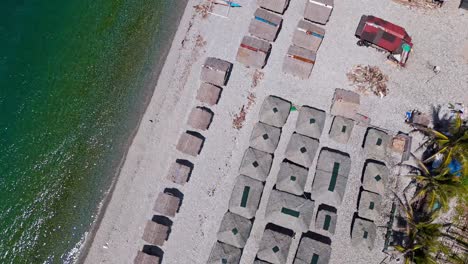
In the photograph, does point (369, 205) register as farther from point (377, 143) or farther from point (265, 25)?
point (265, 25)

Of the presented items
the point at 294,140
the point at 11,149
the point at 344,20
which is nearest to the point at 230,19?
the point at 344,20

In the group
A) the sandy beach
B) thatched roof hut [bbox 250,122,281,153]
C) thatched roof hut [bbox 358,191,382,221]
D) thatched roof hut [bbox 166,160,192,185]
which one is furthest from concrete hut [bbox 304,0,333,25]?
thatched roof hut [bbox 166,160,192,185]

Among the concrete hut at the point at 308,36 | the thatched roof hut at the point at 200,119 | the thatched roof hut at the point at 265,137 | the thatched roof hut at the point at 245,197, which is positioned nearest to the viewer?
the thatched roof hut at the point at 245,197

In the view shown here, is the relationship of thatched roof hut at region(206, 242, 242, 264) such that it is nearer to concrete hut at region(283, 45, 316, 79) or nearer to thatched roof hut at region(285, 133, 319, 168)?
thatched roof hut at region(285, 133, 319, 168)

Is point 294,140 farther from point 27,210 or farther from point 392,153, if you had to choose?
point 27,210

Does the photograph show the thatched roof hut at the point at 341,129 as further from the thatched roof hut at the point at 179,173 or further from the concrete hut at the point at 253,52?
the thatched roof hut at the point at 179,173

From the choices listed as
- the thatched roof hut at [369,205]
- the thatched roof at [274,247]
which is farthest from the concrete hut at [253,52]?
the thatched roof at [274,247]

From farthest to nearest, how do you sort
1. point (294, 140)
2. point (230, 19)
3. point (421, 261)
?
point (230, 19)
point (294, 140)
point (421, 261)
